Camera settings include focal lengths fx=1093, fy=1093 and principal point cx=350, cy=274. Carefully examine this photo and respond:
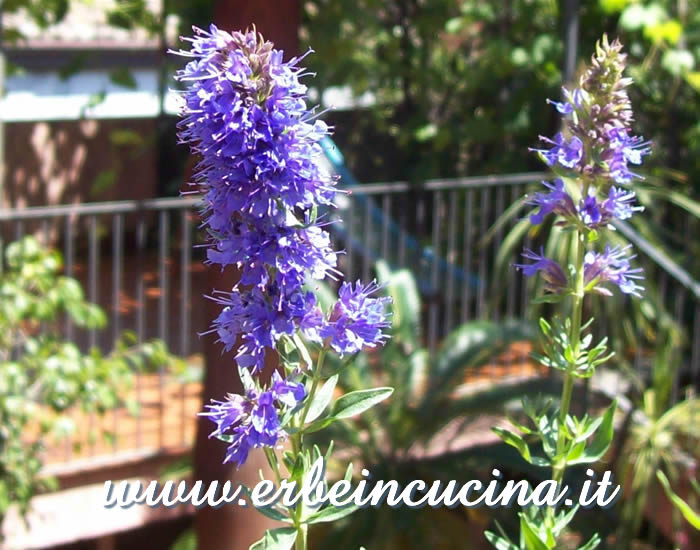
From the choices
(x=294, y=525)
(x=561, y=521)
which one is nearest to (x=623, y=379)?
(x=561, y=521)

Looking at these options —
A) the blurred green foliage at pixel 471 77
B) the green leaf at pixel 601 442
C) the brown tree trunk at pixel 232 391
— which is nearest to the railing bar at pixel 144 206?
the brown tree trunk at pixel 232 391

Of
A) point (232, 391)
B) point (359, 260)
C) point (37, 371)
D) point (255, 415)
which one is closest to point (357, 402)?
point (255, 415)

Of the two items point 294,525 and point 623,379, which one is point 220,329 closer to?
point 294,525

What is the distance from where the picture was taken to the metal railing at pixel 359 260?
496cm

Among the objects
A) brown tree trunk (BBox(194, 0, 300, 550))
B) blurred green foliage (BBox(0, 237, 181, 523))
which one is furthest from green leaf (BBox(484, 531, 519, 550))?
blurred green foliage (BBox(0, 237, 181, 523))

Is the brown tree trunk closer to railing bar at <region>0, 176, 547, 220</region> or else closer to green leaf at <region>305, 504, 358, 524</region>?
railing bar at <region>0, 176, 547, 220</region>

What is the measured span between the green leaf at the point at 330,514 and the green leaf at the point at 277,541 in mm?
30

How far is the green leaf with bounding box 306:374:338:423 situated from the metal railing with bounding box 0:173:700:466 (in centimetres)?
231

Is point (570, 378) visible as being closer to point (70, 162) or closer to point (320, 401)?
point (320, 401)

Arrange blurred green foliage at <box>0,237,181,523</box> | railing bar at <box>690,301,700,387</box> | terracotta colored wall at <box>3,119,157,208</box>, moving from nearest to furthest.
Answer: blurred green foliage at <box>0,237,181,523</box>
railing bar at <box>690,301,700,387</box>
terracotta colored wall at <box>3,119,157,208</box>

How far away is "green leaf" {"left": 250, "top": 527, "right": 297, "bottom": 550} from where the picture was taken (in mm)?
1200

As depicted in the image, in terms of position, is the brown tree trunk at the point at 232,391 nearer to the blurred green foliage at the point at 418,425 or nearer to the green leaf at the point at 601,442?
the blurred green foliage at the point at 418,425

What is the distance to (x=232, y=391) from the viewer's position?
10.6 feet

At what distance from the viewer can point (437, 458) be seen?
450 centimetres
